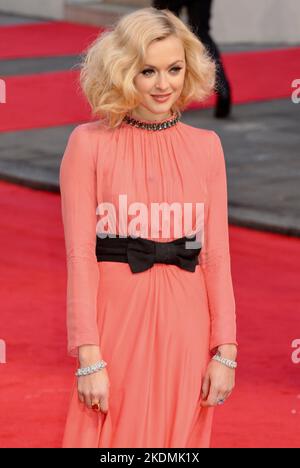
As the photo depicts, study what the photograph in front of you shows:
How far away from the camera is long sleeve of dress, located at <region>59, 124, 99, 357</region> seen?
4176mm

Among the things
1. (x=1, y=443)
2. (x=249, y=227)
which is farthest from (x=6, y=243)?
(x=1, y=443)

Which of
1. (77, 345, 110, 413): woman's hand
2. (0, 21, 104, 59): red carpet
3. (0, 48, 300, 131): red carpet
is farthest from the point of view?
(0, 21, 104, 59): red carpet

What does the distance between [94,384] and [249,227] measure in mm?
6214

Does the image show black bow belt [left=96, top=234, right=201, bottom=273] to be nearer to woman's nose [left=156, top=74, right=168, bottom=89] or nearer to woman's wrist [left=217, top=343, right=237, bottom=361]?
woman's wrist [left=217, top=343, right=237, bottom=361]

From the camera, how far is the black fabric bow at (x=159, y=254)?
422cm

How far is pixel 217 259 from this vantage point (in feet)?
14.2

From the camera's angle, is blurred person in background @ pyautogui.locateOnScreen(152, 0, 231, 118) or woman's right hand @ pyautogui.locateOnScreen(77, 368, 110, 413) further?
blurred person in background @ pyautogui.locateOnScreen(152, 0, 231, 118)

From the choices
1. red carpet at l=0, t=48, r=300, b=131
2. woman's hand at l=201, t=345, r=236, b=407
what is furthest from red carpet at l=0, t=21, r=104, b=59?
woman's hand at l=201, t=345, r=236, b=407

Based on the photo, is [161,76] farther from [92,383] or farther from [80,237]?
[92,383]

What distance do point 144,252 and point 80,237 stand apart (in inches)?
7.4
